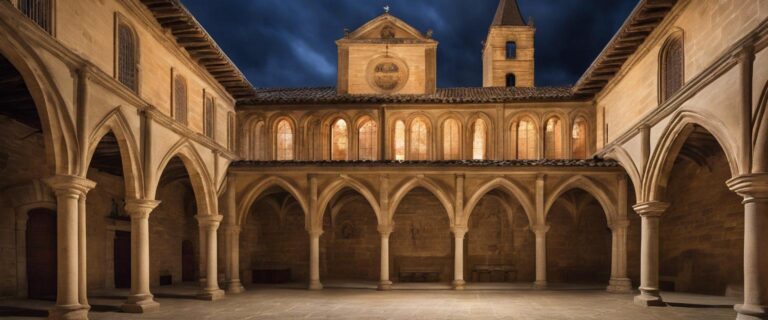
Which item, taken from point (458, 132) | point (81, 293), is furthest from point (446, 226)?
point (81, 293)

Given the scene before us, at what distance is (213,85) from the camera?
2164 cm

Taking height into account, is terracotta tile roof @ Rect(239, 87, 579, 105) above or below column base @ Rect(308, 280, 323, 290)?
above

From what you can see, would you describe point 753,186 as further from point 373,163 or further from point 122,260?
point 122,260

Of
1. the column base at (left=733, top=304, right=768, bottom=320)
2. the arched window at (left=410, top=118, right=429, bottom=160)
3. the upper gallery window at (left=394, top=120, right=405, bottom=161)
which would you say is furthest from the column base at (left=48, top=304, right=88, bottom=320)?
the arched window at (left=410, top=118, right=429, bottom=160)

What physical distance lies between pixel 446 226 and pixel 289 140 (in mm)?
8457

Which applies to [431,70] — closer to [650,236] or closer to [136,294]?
[650,236]

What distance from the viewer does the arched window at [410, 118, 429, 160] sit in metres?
25.6

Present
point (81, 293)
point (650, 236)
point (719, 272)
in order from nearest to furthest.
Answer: point (81, 293) < point (650, 236) < point (719, 272)

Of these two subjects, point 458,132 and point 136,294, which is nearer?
point 136,294

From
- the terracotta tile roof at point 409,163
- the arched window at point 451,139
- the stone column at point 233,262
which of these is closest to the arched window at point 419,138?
the arched window at point 451,139

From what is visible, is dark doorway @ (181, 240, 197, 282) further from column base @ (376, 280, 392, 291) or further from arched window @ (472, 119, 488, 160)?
arched window @ (472, 119, 488, 160)

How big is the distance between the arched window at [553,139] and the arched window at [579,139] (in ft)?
1.75

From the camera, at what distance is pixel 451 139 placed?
2552 cm

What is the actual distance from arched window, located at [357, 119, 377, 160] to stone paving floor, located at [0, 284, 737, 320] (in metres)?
5.98
